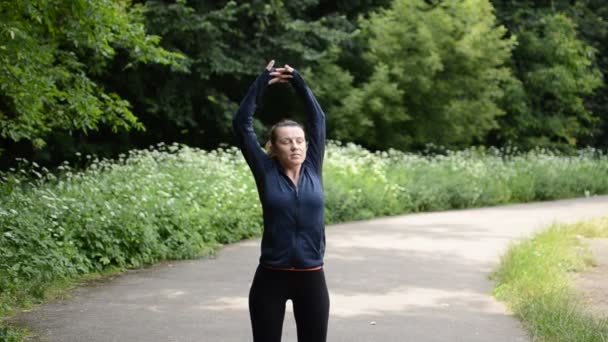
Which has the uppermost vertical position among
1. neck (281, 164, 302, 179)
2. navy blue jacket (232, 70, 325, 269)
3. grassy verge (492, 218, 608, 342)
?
neck (281, 164, 302, 179)

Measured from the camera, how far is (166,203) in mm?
11953

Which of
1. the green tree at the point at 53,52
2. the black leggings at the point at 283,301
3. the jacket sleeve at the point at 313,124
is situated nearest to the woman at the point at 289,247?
the black leggings at the point at 283,301

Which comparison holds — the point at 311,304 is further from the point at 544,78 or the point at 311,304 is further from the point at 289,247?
the point at 544,78

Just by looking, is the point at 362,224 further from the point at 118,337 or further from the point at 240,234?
Result: the point at 118,337

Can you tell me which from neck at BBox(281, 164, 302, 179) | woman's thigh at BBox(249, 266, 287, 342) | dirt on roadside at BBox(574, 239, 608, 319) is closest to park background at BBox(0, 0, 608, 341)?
woman's thigh at BBox(249, 266, 287, 342)

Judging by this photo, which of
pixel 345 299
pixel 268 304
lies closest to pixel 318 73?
pixel 345 299

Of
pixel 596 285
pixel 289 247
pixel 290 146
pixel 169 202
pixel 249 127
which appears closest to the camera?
pixel 289 247

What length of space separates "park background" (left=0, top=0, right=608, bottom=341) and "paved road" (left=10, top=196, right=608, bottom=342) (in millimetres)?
514

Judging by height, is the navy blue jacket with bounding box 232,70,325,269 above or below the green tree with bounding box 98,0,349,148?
below

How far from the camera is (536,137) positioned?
34.2 m

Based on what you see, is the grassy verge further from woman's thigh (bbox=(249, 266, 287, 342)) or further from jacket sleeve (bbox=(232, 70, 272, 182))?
jacket sleeve (bbox=(232, 70, 272, 182))

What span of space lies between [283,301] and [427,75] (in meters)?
23.1

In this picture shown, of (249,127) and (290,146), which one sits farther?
(249,127)

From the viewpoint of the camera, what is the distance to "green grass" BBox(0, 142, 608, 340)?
939 centimetres
